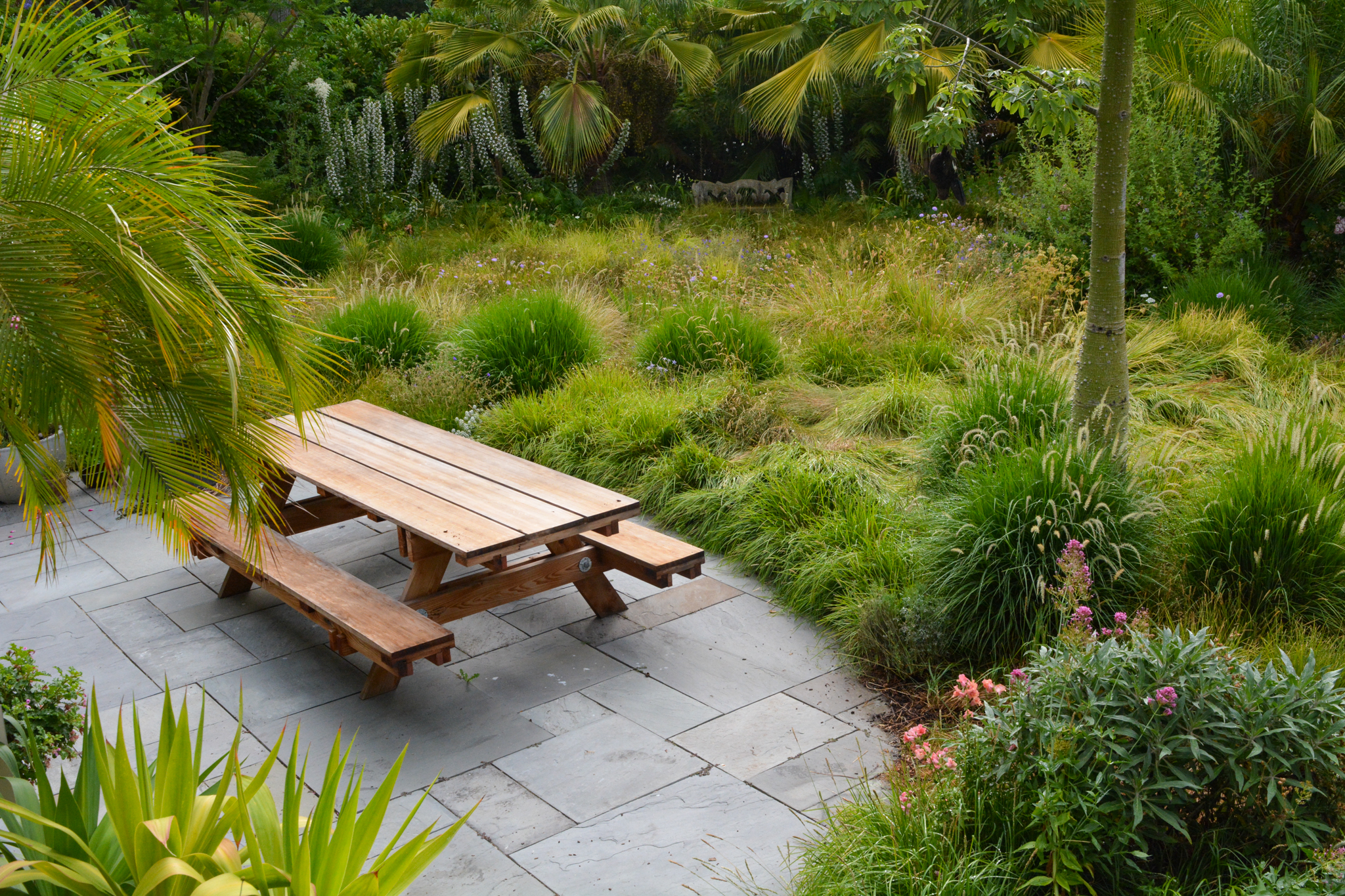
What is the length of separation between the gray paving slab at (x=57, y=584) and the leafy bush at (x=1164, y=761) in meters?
4.11

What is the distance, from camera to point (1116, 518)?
388 cm

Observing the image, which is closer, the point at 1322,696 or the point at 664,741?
the point at 1322,696

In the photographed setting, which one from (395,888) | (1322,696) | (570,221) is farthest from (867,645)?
(570,221)

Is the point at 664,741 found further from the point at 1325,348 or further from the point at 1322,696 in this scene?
the point at 1325,348

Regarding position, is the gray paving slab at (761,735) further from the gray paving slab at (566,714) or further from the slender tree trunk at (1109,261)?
the slender tree trunk at (1109,261)

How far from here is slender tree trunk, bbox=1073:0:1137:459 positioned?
4031mm

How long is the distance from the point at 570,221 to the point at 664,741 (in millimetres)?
9051

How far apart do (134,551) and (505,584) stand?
2.30m

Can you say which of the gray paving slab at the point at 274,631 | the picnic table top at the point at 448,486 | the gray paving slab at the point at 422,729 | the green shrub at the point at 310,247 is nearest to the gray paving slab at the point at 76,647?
the gray paving slab at the point at 274,631

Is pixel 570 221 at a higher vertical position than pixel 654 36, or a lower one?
lower

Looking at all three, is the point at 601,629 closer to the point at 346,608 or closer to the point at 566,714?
the point at 566,714

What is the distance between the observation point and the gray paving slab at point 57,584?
4.85 m

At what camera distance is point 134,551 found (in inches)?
211

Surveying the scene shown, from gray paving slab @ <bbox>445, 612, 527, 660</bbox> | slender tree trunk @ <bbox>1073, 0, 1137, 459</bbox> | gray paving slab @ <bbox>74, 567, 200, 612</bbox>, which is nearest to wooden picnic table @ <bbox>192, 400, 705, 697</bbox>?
gray paving slab @ <bbox>445, 612, 527, 660</bbox>
